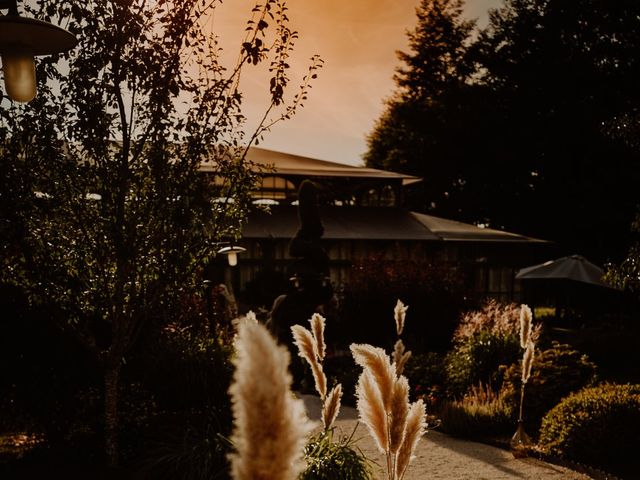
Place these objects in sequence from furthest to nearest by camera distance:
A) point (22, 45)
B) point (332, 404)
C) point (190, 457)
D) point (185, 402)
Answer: point (185, 402) → point (190, 457) → point (332, 404) → point (22, 45)

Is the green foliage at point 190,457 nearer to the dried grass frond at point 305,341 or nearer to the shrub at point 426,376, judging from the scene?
the dried grass frond at point 305,341

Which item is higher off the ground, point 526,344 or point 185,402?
point 526,344

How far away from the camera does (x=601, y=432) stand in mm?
7711

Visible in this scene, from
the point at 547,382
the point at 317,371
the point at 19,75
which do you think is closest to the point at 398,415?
the point at 317,371

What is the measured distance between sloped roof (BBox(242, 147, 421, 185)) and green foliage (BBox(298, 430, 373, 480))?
21.5 meters

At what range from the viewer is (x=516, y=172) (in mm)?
32469

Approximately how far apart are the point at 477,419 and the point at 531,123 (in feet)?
82.0

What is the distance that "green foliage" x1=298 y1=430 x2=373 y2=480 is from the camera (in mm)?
5873

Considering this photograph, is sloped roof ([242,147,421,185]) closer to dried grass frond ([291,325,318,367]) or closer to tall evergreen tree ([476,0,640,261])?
tall evergreen tree ([476,0,640,261])

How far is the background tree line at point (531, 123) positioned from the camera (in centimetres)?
2886

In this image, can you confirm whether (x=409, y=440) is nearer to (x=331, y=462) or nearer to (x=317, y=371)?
(x=317, y=371)

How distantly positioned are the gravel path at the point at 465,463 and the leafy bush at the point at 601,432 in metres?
0.40

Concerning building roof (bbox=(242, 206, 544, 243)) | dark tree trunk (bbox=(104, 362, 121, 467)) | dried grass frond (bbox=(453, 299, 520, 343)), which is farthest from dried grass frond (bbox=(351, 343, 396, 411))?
building roof (bbox=(242, 206, 544, 243))

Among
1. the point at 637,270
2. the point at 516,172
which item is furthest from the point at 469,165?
the point at 637,270
